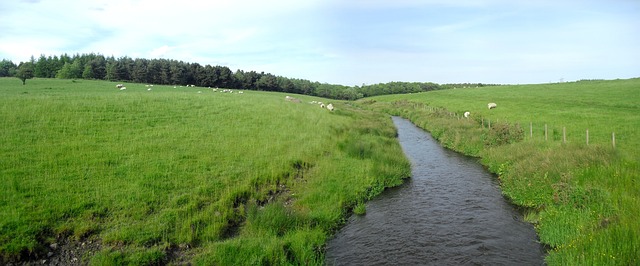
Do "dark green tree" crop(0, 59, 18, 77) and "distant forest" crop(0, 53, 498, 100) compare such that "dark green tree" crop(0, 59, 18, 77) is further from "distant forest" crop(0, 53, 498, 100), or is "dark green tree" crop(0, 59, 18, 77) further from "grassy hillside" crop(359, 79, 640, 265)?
"grassy hillside" crop(359, 79, 640, 265)

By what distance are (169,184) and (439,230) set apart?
11454mm

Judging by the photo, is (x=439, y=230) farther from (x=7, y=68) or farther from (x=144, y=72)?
(x=7, y=68)

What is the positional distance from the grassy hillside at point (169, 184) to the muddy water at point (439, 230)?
44.2 inches

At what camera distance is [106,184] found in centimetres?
1461

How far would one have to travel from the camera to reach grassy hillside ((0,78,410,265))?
459 inches

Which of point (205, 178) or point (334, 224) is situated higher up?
point (205, 178)

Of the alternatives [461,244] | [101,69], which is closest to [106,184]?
[461,244]

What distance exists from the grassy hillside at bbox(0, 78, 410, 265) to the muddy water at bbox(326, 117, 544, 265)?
1121mm

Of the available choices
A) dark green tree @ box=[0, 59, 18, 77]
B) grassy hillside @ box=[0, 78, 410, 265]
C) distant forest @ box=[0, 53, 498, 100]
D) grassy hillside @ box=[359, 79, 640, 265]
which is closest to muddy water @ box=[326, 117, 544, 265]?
grassy hillside @ box=[359, 79, 640, 265]

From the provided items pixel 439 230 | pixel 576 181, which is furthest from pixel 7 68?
pixel 576 181

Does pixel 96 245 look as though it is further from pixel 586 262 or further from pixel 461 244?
pixel 586 262

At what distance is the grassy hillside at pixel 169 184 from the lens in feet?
A: 38.3

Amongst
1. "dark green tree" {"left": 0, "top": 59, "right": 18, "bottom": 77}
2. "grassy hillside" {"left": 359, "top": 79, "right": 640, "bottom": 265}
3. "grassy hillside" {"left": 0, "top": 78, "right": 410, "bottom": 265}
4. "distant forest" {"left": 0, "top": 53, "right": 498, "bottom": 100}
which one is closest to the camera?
"grassy hillside" {"left": 359, "top": 79, "right": 640, "bottom": 265}

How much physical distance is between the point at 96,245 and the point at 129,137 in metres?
10.7
